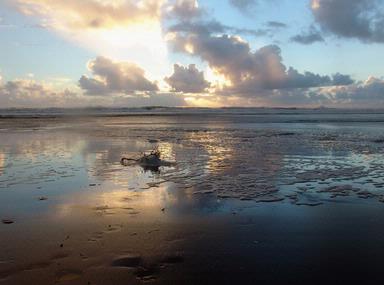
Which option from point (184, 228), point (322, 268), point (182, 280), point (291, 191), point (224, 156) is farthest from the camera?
point (224, 156)

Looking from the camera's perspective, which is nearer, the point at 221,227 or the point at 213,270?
the point at 213,270

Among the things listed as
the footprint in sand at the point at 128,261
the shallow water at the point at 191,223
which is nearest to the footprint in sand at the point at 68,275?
the shallow water at the point at 191,223

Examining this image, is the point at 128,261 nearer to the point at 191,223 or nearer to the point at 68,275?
the point at 68,275

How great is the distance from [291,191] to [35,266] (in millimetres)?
7189

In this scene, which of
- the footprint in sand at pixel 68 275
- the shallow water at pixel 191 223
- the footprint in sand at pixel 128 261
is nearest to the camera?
the footprint in sand at pixel 68 275

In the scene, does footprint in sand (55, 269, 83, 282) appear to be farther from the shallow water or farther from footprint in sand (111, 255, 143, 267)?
footprint in sand (111, 255, 143, 267)

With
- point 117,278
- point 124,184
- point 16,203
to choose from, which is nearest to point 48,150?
point 124,184

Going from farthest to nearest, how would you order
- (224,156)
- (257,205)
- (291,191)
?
1. (224,156)
2. (291,191)
3. (257,205)

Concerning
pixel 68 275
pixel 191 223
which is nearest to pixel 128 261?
pixel 68 275

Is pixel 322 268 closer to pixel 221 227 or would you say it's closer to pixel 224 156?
pixel 221 227

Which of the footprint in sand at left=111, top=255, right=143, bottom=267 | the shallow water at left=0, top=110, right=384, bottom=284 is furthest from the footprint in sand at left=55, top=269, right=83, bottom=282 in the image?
the footprint in sand at left=111, top=255, right=143, bottom=267

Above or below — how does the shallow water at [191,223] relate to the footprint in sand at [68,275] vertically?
below

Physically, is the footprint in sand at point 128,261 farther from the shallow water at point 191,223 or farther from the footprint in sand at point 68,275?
the footprint in sand at point 68,275

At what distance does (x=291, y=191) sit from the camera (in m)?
11.5
